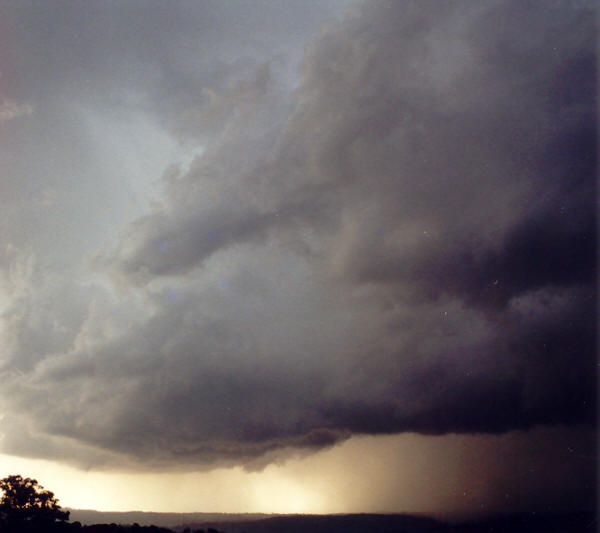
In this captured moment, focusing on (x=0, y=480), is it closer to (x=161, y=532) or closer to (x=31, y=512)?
(x=31, y=512)

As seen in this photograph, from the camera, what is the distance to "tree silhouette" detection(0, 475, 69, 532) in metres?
86.9

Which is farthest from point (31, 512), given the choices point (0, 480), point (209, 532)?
point (209, 532)

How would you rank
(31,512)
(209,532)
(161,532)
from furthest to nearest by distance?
(209,532) → (161,532) → (31,512)

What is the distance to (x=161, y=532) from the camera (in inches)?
3930

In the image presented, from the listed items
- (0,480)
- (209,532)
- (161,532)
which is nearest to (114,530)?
(161,532)

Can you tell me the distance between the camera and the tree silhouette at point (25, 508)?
86.9m

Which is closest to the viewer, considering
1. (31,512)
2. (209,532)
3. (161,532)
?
(31,512)

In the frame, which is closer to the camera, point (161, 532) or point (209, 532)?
point (161, 532)

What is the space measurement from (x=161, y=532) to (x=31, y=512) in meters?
23.5

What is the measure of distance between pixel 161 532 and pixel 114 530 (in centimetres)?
1248

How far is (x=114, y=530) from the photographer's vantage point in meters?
89.8

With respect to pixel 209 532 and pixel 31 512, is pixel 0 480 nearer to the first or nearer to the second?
pixel 31 512

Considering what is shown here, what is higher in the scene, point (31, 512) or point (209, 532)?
point (31, 512)

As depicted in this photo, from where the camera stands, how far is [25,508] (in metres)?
88.5
